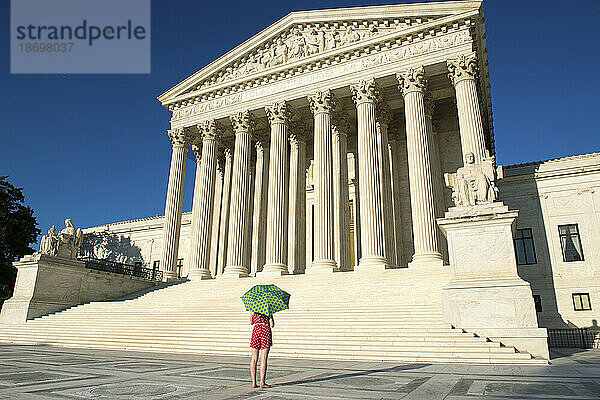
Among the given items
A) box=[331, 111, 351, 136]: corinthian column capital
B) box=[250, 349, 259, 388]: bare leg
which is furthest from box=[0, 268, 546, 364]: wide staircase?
box=[331, 111, 351, 136]: corinthian column capital

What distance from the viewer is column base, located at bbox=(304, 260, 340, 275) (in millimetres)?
25219

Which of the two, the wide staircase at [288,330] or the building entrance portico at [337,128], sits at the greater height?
the building entrance portico at [337,128]

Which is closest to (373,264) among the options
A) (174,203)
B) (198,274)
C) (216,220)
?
(198,274)

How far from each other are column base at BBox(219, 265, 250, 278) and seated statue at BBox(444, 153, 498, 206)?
A: 1708 cm

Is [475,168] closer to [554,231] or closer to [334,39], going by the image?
[554,231]

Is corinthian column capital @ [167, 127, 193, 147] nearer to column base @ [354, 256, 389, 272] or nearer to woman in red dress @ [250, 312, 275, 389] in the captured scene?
column base @ [354, 256, 389, 272]

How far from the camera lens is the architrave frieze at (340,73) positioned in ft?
85.2

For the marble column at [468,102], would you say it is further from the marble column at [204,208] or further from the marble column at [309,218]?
the marble column at [204,208]

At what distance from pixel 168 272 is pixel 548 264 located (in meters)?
27.1

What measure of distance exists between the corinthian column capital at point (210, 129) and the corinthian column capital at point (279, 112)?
5352 mm

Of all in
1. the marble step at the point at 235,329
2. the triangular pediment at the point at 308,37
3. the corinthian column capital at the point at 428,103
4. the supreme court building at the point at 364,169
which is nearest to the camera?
the marble step at the point at 235,329

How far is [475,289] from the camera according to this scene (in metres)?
14.0

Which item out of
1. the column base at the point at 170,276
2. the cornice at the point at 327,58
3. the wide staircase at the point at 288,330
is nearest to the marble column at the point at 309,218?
the wide staircase at the point at 288,330

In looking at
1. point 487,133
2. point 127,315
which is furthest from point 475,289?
point 487,133
